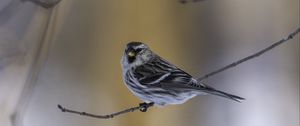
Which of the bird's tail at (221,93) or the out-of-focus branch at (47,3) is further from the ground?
the out-of-focus branch at (47,3)

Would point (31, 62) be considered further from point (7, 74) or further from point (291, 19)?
point (291, 19)

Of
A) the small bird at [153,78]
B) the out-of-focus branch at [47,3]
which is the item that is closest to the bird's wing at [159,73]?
the small bird at [153,78]

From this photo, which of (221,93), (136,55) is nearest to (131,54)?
(136,55)

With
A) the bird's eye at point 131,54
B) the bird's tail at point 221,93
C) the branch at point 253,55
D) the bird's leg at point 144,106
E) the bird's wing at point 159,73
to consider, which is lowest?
the bird's leg at point 144,106

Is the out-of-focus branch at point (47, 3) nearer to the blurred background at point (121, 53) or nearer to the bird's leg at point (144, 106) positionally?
the blurred background at point (121, 53)

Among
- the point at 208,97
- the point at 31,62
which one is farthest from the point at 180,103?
the point at 31,62

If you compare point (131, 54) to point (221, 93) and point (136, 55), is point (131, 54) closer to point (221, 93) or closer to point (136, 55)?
point (136, 55)
